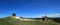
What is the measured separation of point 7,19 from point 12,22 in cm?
170

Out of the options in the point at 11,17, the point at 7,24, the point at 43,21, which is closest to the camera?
the point at 7,24

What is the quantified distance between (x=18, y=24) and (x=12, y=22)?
120cm

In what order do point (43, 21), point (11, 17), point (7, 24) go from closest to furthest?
point (7, 24) → point (11, 17) → point (43, 21)

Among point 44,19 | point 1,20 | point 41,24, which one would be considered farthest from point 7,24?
point 44,19

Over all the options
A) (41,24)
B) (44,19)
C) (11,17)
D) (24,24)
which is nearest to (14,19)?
(11,17)

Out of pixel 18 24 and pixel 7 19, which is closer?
pixel 18 24

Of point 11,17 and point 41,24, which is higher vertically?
point 11,17

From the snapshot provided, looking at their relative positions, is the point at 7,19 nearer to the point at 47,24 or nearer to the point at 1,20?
the point at 1,20

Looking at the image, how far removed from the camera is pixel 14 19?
2334cm

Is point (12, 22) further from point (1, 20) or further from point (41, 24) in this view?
point (41, 24)

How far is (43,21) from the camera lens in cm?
2547

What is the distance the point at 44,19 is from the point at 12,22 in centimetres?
724

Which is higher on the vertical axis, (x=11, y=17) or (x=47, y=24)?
(x=11, y=17)

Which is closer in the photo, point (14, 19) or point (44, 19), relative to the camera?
point (14, 19)
